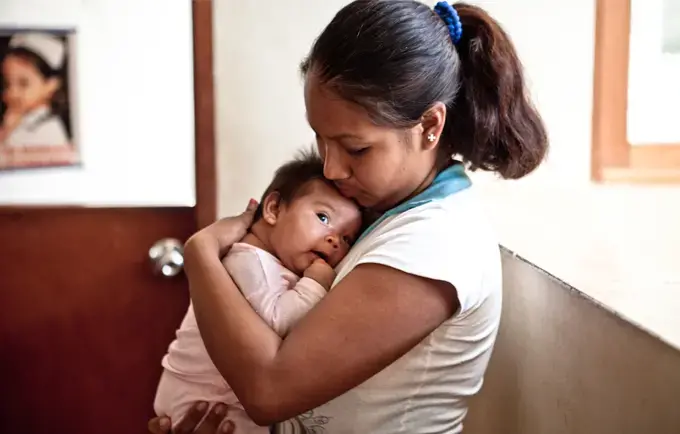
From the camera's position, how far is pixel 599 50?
1535 mm

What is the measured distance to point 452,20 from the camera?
99cm

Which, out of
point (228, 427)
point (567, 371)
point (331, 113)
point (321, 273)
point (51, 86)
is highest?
point (51, 86)

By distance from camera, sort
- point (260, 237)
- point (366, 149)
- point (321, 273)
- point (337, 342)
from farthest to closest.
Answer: point (260, 237) < point (321, 273) < point (366, 149) < point (337, 342)

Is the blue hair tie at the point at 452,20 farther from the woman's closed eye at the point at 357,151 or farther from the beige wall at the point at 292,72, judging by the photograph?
the beige wall at the point at 292,72

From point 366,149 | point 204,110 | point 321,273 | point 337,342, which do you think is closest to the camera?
point 337,342

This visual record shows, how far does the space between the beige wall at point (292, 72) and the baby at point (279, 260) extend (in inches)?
14.3

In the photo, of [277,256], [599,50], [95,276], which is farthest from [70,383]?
[599,50]

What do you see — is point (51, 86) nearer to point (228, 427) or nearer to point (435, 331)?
point (228, 427)

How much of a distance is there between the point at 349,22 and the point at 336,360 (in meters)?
0.44

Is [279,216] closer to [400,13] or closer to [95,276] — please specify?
[400,13]

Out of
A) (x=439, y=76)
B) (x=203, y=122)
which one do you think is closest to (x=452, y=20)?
(x=439, y=76)

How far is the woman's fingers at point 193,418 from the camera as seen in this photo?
1.10 m

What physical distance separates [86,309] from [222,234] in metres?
0.66

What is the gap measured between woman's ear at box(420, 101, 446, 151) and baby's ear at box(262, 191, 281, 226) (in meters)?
0.31
